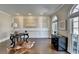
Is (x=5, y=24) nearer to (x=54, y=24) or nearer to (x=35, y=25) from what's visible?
(x=35, y=25)

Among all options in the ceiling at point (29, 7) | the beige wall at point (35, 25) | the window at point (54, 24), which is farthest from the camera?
the beige wall at point (35, 25)

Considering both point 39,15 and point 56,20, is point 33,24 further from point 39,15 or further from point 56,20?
point 56,20

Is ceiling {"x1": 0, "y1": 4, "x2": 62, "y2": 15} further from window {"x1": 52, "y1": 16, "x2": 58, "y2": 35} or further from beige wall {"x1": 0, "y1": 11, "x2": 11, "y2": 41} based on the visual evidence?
beige wall {"x1": 0, "y1": 11, "x2": 11, "y2": 41}

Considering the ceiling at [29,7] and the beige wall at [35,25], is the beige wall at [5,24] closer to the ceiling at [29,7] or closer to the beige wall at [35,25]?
the beige wall at [35,25]

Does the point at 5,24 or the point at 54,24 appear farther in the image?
the point at 5,24

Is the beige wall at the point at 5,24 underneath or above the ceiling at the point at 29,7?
underneath

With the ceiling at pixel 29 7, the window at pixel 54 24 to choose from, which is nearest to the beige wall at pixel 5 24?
the ceiling at pixel 29 7

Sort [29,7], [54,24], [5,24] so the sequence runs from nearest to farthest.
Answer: [29,7], [54,24], [5,24]

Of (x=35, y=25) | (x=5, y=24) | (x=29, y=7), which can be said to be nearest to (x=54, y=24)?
(x=35, y=25)

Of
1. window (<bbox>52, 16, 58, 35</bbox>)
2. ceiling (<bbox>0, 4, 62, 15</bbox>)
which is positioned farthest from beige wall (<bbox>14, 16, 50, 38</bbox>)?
ceiling (<bbox>0, 4, 62, 15</bbox>)

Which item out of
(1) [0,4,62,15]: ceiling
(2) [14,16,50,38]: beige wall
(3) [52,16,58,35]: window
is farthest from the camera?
(2) [14,16,50,38]: beige wall

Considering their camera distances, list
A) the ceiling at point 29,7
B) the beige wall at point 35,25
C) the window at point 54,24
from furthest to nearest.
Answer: the beige wall at point 35,25
the window at point 54,24
the ceiling at point 29,7
